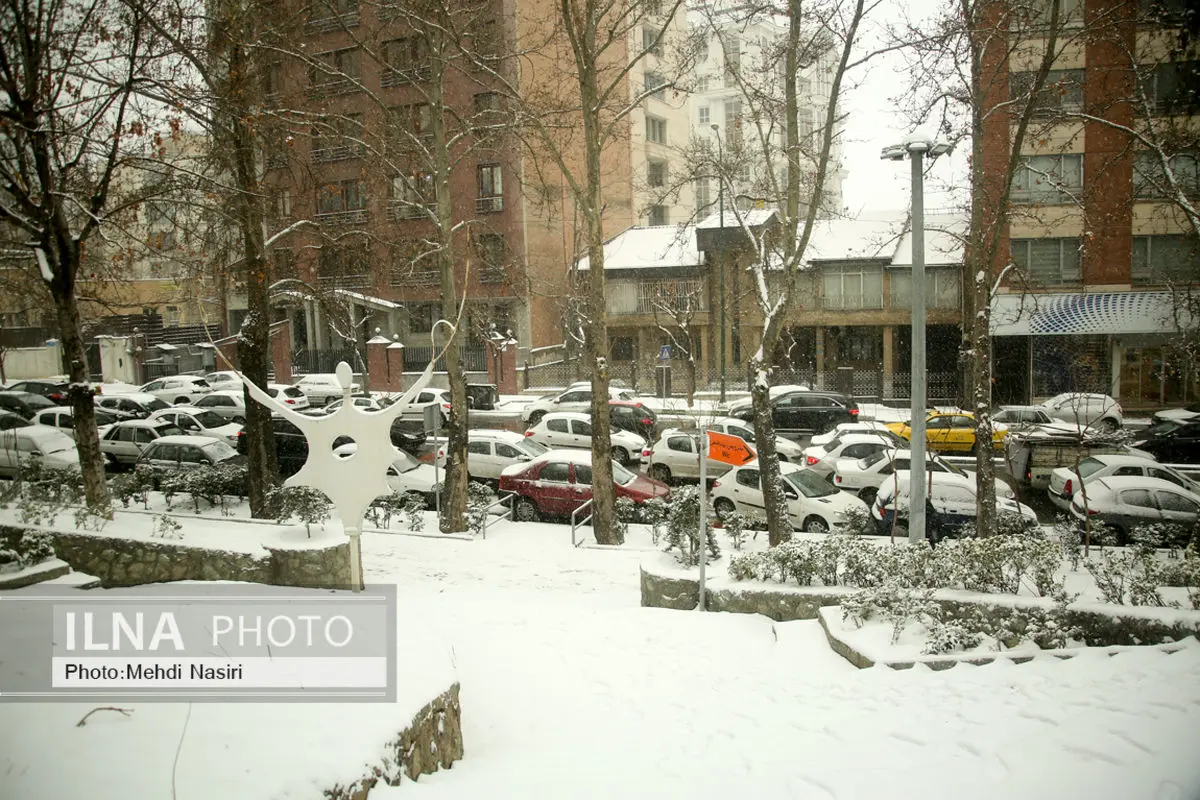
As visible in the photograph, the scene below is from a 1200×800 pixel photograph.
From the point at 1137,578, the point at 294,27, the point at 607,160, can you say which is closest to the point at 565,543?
the point at 1137,578

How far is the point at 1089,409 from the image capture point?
77.6ft

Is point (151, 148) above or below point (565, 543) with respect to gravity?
above

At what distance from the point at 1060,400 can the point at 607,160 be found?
2178 cm

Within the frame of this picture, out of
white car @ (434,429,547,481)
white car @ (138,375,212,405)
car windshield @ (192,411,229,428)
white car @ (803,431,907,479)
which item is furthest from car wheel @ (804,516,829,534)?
white car @ (138,375,212,405)

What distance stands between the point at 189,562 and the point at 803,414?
1964 cm

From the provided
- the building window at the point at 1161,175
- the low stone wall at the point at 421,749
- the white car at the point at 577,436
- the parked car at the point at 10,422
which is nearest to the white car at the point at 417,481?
the white car at the point at 577,436

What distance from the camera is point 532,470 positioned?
16.2 metres

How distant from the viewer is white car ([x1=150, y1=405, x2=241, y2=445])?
22.3 metres

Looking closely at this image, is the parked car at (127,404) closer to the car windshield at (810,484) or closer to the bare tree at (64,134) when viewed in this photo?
the bare tree at (64,134)

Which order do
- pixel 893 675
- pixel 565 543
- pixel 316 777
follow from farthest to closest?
pixel 565 543 → pixel 893 675 → pixel 316 777

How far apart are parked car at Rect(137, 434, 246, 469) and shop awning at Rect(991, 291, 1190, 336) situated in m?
21.0

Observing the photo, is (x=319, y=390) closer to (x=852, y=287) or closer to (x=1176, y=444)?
(x=852, y=287)

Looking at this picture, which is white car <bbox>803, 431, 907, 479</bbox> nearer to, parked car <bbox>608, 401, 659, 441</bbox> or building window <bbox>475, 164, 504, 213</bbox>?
parked car <bbox>608, 401, 659, 441</bbox>

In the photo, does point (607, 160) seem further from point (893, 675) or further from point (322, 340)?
point (893, 675)
